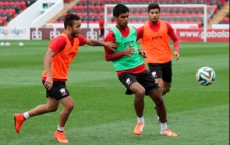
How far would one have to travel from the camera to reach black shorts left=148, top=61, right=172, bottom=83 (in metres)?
11.9

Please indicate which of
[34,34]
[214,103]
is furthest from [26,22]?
[214,103]

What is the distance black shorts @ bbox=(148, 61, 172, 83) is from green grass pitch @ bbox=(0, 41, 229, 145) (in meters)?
Result: 0.76

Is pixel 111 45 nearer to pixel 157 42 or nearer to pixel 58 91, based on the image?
pixel 58 91

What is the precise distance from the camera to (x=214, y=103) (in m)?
14.2

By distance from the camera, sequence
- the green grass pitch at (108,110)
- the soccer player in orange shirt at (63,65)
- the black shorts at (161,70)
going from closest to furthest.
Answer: the soccer player in orange shirt at (63,65) < the green grass pitch at (108,110) < the black shorts at (161,70)

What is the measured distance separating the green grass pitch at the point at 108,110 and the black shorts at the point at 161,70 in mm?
755

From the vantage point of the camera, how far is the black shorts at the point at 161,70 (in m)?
11.9

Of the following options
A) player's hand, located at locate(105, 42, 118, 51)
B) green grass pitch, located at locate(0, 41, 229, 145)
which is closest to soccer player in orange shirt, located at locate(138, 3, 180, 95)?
green grass pitch, located at locate(0, 41, 229, 145)

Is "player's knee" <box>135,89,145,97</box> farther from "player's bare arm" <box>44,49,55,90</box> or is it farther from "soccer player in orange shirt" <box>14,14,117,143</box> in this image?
"player's bare arm" <box>44,49,55,90</box>

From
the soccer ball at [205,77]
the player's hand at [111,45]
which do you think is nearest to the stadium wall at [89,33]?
the soccer ball at [205,77]

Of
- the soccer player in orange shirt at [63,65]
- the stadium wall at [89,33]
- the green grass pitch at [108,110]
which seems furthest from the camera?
the stadium wall at [89,33]

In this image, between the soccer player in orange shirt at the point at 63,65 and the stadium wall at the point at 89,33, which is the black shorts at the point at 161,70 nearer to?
the soccer player in orange shirt at the point at 63,65

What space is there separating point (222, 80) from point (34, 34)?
33.7 metres

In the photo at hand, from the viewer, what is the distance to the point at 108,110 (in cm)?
1285
